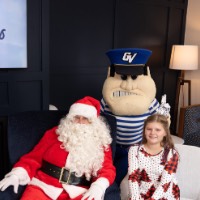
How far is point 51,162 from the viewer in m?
1.62

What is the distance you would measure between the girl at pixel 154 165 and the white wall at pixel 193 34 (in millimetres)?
2814

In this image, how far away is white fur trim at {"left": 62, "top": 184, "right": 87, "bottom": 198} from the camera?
154 centimetres

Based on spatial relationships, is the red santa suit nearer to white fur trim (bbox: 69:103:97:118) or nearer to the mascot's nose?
white fur trim (bbox: 69:103:97:118)

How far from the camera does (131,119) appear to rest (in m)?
1.92

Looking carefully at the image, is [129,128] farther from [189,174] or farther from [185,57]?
[185,57]

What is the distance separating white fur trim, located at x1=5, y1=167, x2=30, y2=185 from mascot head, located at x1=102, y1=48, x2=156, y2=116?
2.24 ft

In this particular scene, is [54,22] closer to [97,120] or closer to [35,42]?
[35,42]

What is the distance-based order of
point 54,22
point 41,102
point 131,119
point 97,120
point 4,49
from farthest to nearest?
point 54,22
point 41,102
point 4,49
point 131,119
point 97,120

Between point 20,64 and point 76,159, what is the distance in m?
1.32

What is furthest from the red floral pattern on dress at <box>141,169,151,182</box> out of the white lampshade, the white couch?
the white lampshade

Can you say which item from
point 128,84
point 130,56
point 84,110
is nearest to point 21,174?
point 84,110

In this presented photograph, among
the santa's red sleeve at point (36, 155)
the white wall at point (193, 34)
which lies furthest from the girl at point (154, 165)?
the white wall at point (193, 34)

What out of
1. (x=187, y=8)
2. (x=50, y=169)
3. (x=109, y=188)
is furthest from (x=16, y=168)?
(x=187, y=8)

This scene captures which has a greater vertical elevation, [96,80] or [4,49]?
[4,49]
